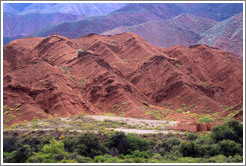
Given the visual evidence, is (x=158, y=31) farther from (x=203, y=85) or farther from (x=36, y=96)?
(x=36, y=96)

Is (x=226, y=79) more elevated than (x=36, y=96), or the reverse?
(x=226, y=79)

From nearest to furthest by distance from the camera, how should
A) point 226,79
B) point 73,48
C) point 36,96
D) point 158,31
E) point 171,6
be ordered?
point 36,96, point 226,79, point 73,48, point 158,31, point 171,6

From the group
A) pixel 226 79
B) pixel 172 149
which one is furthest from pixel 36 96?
pixel 226 79

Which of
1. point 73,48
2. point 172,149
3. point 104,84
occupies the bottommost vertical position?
point 172,149

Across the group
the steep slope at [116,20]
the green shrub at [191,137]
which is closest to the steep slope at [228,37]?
the steep slope at [116,20]

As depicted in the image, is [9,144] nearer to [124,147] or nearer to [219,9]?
[124,147]

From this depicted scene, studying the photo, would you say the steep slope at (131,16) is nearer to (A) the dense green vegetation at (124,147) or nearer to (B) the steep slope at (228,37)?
(B) the steep slope at (228,37)

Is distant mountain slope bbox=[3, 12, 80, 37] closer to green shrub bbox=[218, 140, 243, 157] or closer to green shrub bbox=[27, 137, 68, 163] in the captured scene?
green shrub bbox=[27, 137, 68, 163]
